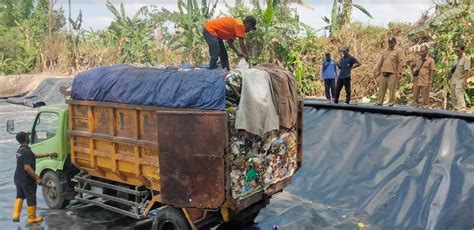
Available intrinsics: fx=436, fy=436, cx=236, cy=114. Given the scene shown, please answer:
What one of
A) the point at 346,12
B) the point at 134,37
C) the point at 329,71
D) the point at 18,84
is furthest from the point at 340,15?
the point at 18,84

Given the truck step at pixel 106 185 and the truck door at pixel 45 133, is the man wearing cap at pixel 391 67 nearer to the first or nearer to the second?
the truck step at pixel 106 185

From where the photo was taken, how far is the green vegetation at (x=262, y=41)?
13.0m

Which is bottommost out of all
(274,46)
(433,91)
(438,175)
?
(438,175)

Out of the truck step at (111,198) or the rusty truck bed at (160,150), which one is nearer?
the rusty truck bed at (160,150)

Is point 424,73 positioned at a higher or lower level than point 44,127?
higher

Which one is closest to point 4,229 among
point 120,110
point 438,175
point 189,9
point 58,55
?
point 120,110

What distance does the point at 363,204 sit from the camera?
7391 mm

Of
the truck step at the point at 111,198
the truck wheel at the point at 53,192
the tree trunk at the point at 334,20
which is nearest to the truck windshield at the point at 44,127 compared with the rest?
the truck wheel at the point at 53,192

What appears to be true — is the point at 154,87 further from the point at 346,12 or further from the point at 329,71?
the point at 346,12

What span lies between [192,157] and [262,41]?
485 inches

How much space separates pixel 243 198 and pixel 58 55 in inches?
1014

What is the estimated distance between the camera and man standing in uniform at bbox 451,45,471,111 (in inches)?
396

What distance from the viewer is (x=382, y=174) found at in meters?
7.72

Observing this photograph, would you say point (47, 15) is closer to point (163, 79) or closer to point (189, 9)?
point (189, 9)
